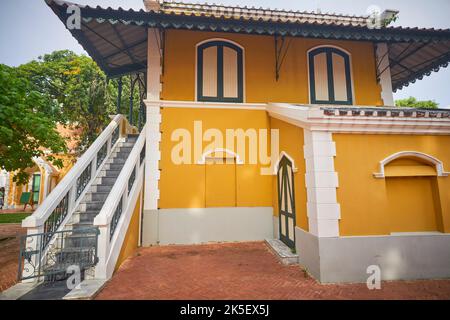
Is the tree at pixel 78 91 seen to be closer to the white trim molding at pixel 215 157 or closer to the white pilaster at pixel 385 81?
the white trim molding at pixel 215 157

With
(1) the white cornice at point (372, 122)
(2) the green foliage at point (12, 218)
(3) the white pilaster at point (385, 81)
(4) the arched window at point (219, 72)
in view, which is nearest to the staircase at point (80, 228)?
(4) the arched window at point (219, 72)

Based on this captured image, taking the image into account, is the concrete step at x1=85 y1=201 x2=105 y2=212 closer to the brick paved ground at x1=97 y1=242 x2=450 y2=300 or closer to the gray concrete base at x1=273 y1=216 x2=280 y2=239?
the brick paved ground at x1=97 y1=242 x2=450 y2=300

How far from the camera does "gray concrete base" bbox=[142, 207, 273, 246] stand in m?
7.55

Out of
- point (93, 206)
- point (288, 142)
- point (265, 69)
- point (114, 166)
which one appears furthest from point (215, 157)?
point (93, 206)

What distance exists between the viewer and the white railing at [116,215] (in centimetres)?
480

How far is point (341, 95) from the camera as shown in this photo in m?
8.85

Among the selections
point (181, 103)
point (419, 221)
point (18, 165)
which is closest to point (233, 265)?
point (419, 221)

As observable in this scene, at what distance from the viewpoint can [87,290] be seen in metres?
4.25

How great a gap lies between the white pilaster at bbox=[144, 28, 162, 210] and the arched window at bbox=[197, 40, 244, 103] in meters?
1.53

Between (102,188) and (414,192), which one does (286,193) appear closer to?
(414,192)

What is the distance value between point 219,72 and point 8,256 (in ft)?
29.9

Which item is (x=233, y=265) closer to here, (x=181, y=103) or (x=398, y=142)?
(x=398, y=142)
